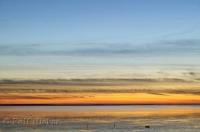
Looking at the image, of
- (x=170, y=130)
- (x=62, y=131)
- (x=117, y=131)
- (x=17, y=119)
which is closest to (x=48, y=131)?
(x=62, y=131)

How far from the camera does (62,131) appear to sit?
61.9 meters

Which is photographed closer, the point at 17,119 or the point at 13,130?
the point at 13,130

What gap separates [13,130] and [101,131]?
8.57 metres

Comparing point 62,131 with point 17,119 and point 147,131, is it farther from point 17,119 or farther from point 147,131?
point 17,119

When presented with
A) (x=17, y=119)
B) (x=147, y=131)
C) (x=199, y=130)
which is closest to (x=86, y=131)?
(x=147, y=131)

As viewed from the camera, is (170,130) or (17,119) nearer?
(170,130)

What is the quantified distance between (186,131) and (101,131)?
7.55 m

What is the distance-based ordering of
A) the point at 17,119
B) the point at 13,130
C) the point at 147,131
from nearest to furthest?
the point at 147,131
the point at 13,130
the point at 17,119

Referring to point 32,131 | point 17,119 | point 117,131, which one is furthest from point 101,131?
point 17,119

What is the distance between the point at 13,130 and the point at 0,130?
257 centimetres

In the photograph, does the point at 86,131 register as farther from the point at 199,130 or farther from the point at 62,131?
the point at 199,130

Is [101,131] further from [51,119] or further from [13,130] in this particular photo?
[51,119]

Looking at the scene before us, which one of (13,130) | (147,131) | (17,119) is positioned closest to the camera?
(147,131)

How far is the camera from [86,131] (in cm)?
6019
